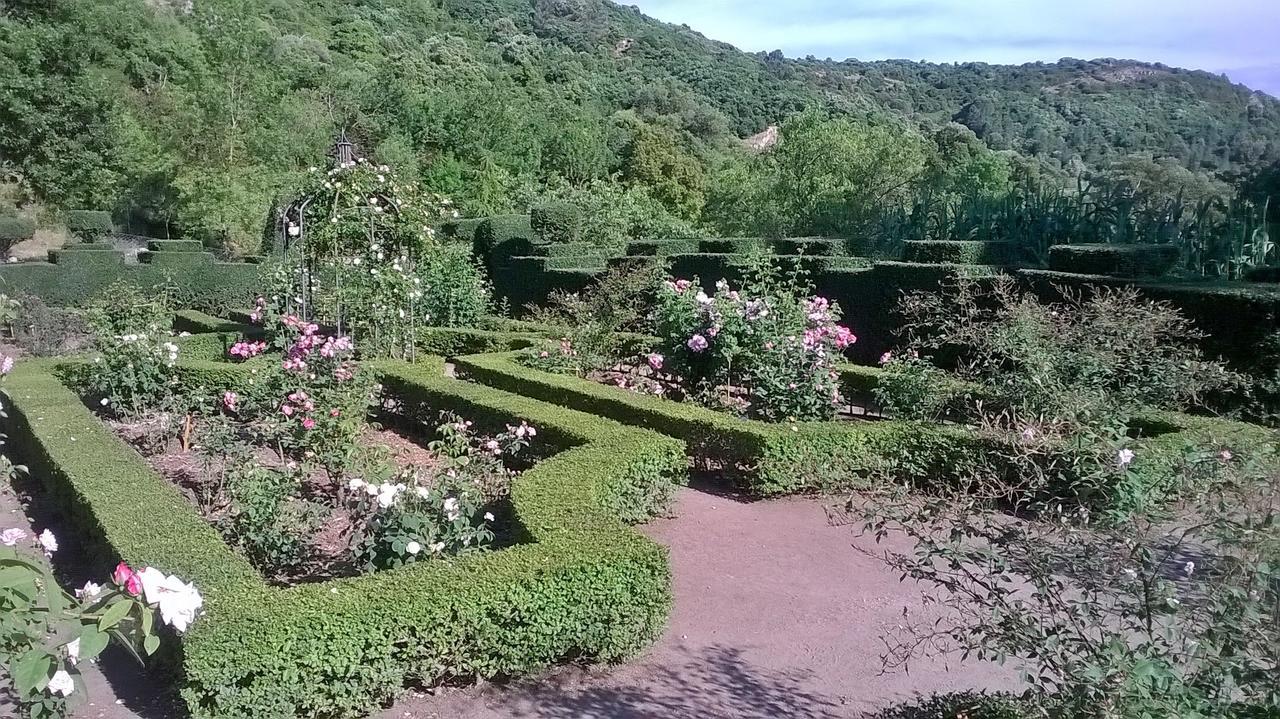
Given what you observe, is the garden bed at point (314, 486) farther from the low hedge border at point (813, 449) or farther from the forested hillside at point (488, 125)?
the forested hillside at point (488, 125)

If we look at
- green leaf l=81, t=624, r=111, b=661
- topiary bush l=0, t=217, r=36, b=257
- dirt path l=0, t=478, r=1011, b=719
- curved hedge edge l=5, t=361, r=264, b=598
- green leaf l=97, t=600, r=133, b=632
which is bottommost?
dirt path l=0, t=478, r=1011, b=719

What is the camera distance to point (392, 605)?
10.7 feet

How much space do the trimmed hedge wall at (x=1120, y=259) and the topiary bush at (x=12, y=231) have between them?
22251mm

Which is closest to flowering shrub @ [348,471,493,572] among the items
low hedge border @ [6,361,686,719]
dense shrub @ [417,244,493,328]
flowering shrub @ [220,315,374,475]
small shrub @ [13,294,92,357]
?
low hedge border @ [6,361,686,719]

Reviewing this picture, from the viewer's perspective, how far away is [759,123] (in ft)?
A: 156

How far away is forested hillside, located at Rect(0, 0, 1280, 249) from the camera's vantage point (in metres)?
23.4

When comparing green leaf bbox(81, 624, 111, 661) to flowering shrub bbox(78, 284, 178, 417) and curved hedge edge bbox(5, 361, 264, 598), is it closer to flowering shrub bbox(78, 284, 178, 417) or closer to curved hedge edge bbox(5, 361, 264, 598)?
curved hedge edge bbox(5, 361, 264, 598)

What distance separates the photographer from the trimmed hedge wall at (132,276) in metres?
16.3

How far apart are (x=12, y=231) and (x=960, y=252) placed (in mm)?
21135

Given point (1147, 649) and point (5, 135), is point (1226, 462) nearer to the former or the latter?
point (1147, 649)

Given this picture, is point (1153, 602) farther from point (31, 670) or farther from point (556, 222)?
point (556, 222)

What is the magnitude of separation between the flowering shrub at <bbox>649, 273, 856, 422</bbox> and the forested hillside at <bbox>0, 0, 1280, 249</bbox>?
9.75 meters

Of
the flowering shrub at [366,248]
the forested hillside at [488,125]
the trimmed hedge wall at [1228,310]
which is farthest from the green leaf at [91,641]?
the forested hillside at [488,125]

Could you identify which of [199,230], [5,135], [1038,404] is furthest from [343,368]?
[5,135]
